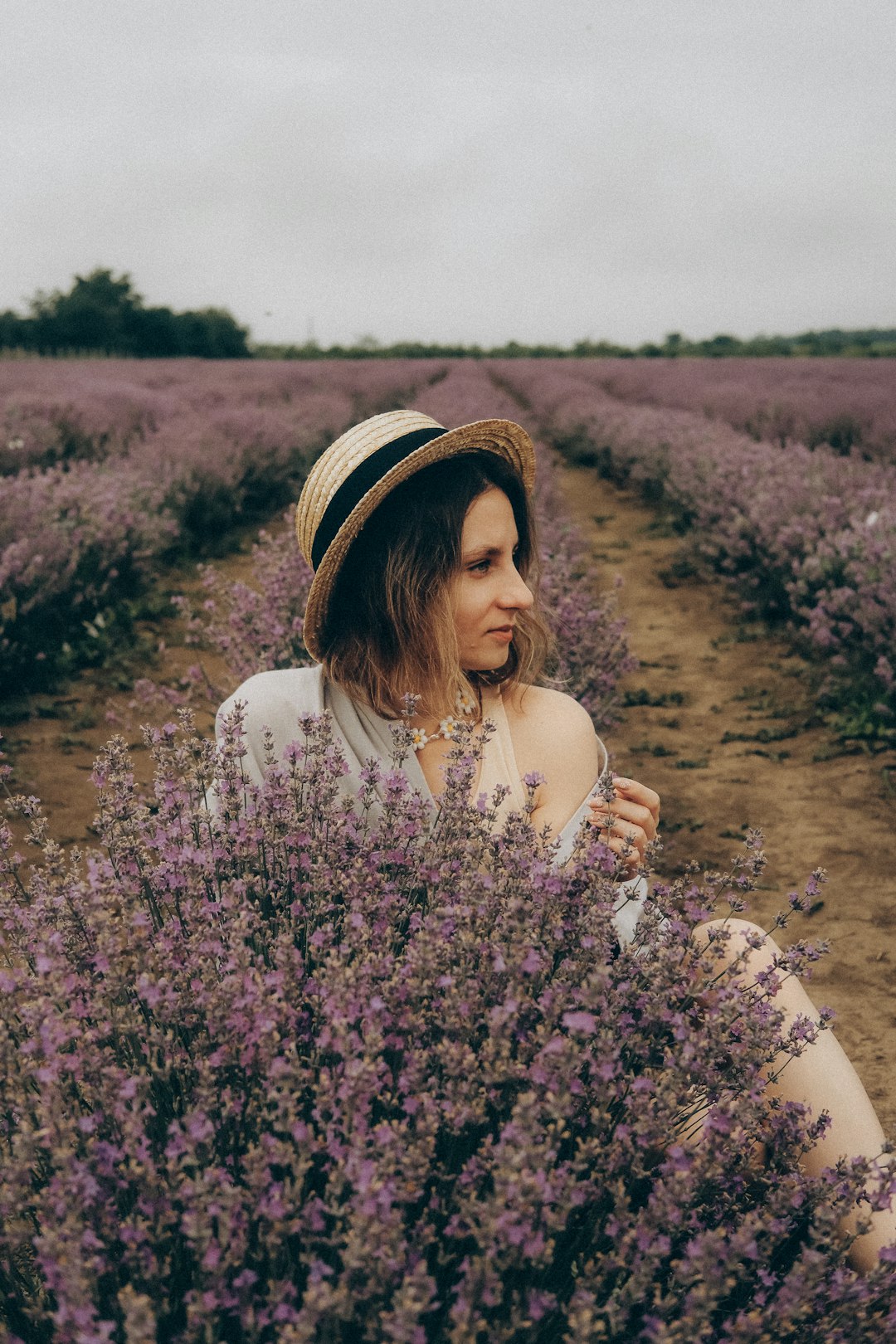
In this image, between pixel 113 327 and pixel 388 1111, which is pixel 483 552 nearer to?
pixel 388 1111

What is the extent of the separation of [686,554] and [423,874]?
25.8 ft

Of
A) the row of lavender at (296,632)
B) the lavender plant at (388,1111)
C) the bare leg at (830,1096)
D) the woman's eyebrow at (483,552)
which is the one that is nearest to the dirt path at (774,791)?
the row of lavender at (296,632)

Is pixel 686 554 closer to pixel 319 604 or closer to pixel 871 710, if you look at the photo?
pixel 871 710

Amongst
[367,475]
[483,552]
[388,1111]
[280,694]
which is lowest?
[388,1111]

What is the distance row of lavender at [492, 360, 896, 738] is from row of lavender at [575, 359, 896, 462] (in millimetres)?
1215

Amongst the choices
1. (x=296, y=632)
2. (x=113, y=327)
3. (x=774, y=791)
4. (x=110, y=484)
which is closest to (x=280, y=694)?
(x=296, y=632)

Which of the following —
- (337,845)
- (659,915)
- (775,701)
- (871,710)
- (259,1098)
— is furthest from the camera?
(775,701)

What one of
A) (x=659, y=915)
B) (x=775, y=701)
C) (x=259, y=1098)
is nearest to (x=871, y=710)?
(x=775, y=701)

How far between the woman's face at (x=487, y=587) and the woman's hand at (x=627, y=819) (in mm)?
421

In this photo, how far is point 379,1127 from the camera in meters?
1.02

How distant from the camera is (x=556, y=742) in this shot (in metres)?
2.10

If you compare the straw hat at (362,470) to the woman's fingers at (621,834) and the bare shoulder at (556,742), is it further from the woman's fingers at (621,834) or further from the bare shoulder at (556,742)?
the woman's fingers at (621,834)

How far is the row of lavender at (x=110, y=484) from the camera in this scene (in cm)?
565

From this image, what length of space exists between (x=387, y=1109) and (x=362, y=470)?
123cm
